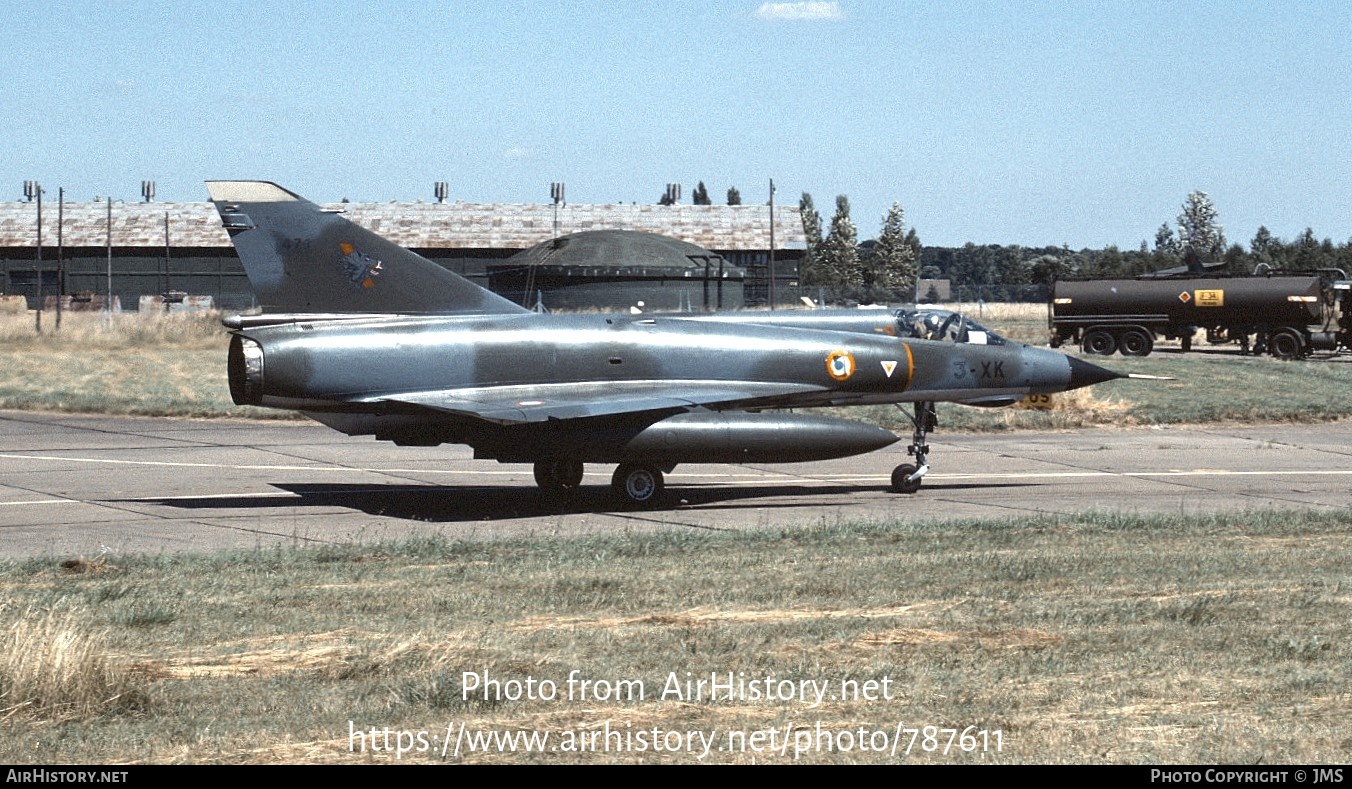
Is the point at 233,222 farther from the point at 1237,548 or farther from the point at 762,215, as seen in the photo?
the point at 762,215

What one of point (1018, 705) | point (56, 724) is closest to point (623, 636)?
point (1018, 705)

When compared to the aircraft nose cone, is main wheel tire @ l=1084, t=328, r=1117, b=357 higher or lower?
lower

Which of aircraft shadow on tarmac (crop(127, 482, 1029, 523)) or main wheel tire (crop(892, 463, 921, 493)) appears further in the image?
main wheel tire (crop(892, 463, 921, 493))

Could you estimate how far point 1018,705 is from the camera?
28.2 ft

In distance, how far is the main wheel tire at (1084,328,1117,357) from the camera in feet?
193

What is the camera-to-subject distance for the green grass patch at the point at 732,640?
8.03 meters

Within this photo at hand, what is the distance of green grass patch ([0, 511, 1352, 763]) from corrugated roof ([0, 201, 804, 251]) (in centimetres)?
7682

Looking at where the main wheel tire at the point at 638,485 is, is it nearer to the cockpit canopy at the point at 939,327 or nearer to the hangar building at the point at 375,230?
the cockpit canopy at the point at 939,327

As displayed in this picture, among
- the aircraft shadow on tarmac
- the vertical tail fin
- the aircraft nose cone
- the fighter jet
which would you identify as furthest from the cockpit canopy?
the vertical tail fin

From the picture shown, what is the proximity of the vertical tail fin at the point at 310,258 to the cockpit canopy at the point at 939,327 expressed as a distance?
6.30 metres

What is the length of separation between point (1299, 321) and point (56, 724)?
54981 millimetres

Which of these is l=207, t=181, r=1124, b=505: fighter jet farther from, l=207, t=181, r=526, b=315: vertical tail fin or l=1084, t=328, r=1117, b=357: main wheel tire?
l=1084, t=328, r=1117, b=357: main wheel tire

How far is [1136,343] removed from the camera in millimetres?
58250

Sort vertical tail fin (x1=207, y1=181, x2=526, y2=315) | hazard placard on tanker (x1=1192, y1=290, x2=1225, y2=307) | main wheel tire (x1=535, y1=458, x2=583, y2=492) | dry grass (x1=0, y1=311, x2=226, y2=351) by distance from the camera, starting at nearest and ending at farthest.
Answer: vertical tail fin (x1=207, y1=181, x2=526, y2=315) < main wheel tire (x1=535, y1=458, x2=583, y2=492) < dry grass (x1=0, y1=311, x2=226, y2=351) < hazard placard on tanker (x1=1192, y1=290, x2=1225, y2=307)
